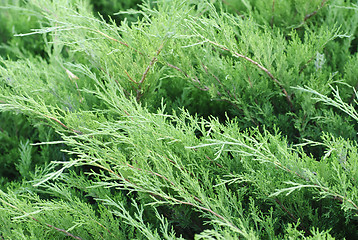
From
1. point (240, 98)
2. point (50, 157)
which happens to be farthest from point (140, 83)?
point (50, 157)

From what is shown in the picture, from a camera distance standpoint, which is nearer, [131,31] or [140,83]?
[131,31]

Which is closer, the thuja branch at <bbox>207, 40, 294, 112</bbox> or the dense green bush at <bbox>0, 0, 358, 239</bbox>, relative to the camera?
the dense green bush at <bbox>0, 0, 358, 239</bbox>

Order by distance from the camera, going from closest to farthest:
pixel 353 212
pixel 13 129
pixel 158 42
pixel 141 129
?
pixel 353 212 → pixel 141 129 → pixel 158 42 → pixel 13 129

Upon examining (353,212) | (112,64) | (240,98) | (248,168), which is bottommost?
(353,212)

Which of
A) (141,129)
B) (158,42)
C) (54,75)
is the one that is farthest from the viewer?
(54,75)

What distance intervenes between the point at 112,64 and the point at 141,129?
624mm

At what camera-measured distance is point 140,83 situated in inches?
91.0

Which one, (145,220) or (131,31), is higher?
(131,31)

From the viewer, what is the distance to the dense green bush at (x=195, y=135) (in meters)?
1.77

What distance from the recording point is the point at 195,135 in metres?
2.36

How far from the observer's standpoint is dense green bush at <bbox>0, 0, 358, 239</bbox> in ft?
5.82

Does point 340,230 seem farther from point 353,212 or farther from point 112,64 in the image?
point 112,64

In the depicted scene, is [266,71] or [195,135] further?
[195,135]

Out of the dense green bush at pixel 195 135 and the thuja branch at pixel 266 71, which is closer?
the dense green bush at pixel 195 135
